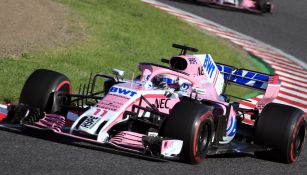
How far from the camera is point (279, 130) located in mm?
10117

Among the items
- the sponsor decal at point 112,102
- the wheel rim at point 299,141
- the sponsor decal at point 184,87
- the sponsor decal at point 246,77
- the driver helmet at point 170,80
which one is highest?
the sponsor decal at point 246,77

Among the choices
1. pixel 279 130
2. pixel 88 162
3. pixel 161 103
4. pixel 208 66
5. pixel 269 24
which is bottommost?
pixel 88 162

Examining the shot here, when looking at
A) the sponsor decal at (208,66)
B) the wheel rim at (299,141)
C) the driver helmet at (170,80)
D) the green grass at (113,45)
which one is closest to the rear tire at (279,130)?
the wheel rim at (299,141)

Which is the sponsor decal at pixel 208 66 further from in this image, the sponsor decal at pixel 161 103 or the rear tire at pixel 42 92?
the rear tire at pixel 42 92

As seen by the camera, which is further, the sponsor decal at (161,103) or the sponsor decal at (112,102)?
the sponsor decal at (161,103)

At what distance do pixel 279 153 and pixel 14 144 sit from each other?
341cm

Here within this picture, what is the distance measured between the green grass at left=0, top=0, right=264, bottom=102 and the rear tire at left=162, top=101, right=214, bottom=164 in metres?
3.38

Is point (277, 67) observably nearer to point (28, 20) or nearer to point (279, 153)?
point (28, 20)

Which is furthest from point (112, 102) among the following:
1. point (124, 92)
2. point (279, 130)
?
point (279, 130)

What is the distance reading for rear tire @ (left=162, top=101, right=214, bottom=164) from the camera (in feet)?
29.1

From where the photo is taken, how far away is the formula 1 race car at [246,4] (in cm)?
2461

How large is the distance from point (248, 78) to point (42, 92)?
319cm

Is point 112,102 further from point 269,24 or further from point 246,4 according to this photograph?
point 246,4

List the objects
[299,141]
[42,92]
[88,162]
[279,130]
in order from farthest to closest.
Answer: [299,141]
[279,130]
[42,92]
[88,162]
